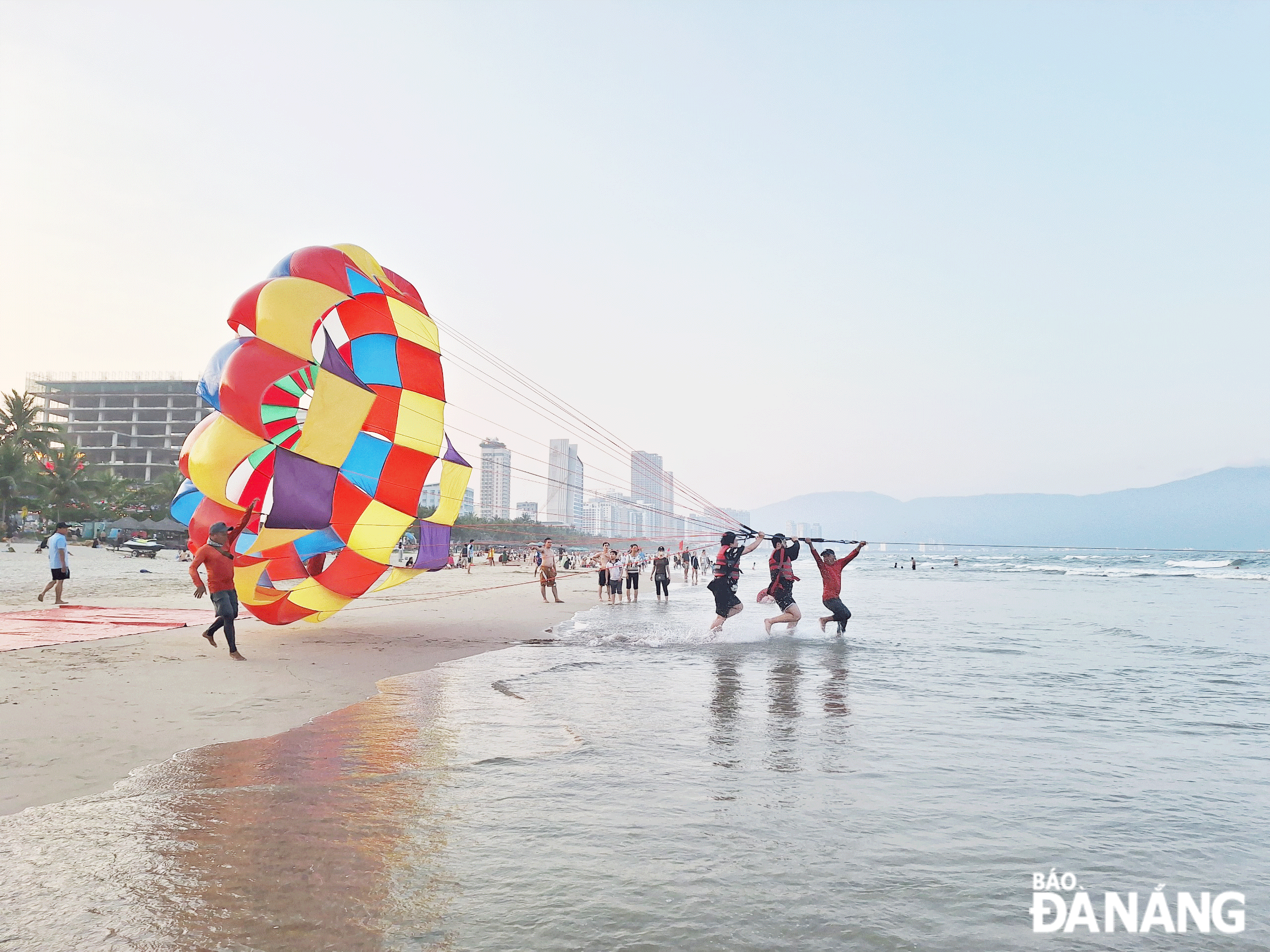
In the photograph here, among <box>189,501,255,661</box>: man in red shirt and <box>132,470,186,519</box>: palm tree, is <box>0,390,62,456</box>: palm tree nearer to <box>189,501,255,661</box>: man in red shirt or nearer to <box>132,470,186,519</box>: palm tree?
<box>132,470,186,519</box>: palm tree

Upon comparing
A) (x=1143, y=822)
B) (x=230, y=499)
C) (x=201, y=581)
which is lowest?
(x=1143, y=822)

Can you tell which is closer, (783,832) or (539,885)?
(539,885)

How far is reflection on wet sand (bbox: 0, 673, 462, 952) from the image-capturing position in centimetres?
304

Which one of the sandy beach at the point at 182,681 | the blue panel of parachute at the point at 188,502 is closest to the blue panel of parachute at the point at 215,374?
the blue panel of parachute at the point at 188,502

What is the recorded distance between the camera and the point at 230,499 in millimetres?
10648

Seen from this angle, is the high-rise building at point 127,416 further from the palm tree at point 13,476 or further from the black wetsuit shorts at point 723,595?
the black wetsuit shorts at point 723,595

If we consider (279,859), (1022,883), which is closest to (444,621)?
(279,859)

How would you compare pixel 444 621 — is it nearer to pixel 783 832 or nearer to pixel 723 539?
pixel 723 539

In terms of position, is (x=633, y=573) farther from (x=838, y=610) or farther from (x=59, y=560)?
(x=59, y=560)

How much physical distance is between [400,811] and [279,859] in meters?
0.80

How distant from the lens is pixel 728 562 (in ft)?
40.8

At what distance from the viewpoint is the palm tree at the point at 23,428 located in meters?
55.4

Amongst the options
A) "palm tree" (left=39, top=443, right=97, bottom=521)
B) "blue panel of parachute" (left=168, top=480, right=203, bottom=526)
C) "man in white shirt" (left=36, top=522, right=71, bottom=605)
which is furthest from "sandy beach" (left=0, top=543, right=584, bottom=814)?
"palm tree" (left=39, top=443, right=97, bottom=521)


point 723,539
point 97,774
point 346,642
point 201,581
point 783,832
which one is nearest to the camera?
point 783,832
